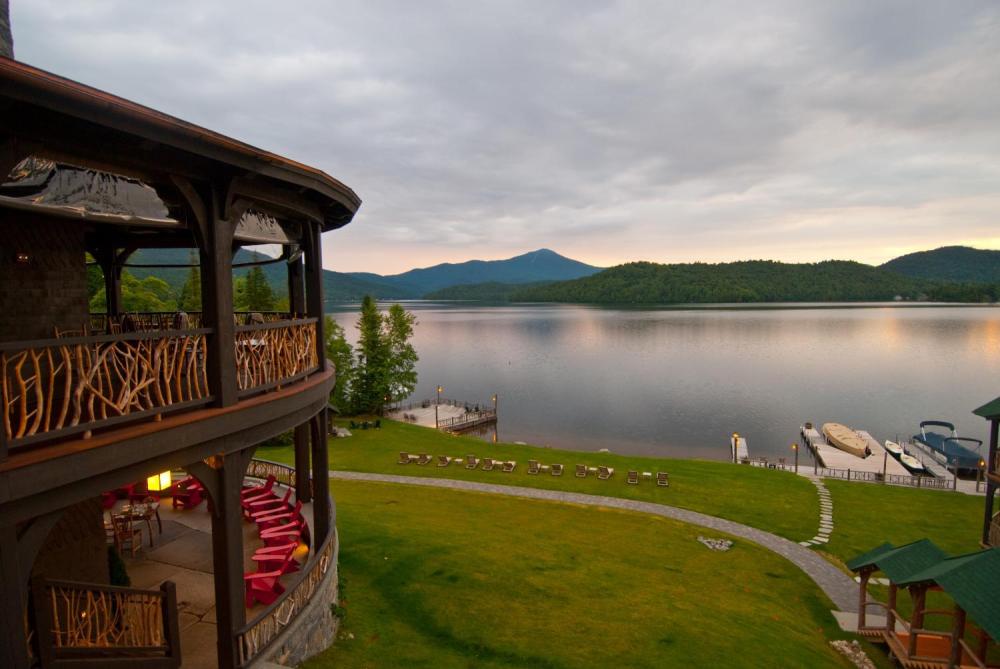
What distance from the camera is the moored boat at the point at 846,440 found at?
3891 cm

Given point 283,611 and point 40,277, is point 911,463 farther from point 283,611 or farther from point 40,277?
point 40,277

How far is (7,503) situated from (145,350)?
1797 mm

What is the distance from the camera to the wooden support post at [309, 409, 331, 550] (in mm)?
9273

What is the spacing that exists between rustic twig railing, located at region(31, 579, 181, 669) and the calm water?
124 ft

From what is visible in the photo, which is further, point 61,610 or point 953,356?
point 953,356

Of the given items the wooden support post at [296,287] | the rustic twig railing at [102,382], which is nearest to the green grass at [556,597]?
the rustic twig railing at [102,382]

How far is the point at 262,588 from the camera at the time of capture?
8.30m

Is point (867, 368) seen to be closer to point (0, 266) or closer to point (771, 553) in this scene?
point (771, 553)

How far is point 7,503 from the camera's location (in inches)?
171

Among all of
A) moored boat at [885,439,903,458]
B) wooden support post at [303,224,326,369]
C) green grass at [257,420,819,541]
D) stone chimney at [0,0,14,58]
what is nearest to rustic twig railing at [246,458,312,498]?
wooden support post at [303,224,326,369]

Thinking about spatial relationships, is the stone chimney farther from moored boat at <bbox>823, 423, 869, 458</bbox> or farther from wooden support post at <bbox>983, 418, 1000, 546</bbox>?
moored boat at <bbox>823, 423, 869, 458</bbox>

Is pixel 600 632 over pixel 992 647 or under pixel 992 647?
over

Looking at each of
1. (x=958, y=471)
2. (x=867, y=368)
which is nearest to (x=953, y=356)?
(x=867, y=368)

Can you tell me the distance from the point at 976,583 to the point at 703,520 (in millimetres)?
11047
